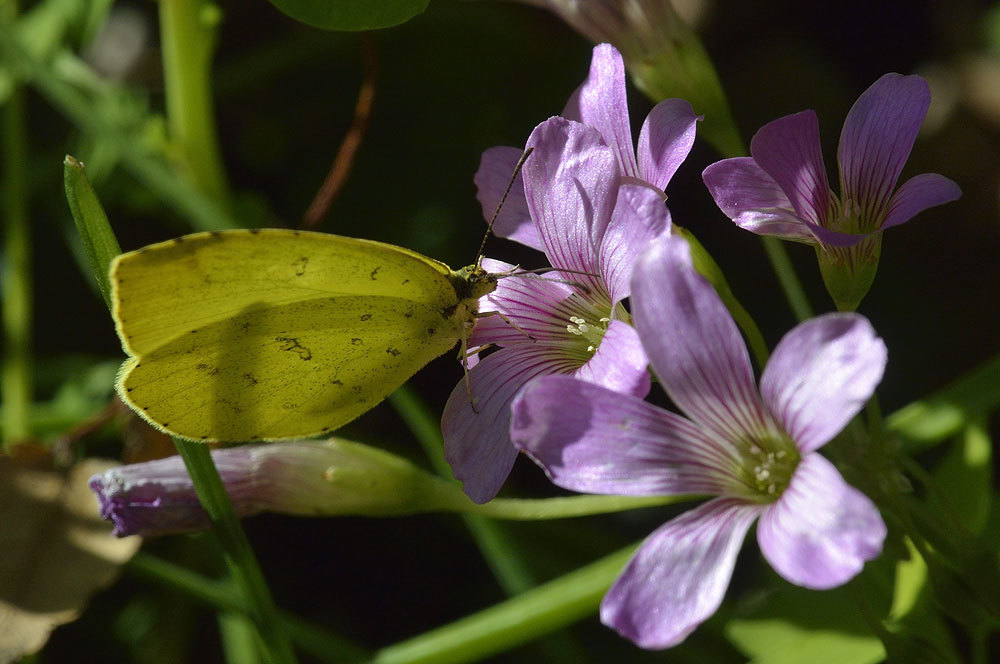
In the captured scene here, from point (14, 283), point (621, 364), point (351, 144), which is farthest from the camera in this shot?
point (14, 283)

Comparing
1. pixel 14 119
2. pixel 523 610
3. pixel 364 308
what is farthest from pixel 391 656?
pixel 14 119

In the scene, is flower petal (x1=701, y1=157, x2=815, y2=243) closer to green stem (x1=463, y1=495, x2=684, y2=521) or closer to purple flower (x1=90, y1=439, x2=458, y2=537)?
green stem (x1=463, y1=495, x2=684, y2=521)

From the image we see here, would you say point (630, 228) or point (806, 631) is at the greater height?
point (630, 228)

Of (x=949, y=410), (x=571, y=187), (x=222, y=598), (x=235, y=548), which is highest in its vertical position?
(x=571, y=187)

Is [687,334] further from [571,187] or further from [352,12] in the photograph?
[352,12]

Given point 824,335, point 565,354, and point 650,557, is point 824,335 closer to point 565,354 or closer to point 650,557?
point 650,557

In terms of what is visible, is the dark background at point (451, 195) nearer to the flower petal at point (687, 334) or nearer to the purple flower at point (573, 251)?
the purple flower at point (573, 251)

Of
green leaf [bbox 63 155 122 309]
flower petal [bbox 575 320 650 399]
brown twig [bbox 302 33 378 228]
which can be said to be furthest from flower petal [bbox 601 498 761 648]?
brown twig [bbox 302 33 378 228]

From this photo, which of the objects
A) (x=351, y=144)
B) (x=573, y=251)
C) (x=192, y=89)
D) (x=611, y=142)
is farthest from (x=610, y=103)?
(x=192, y=89)
